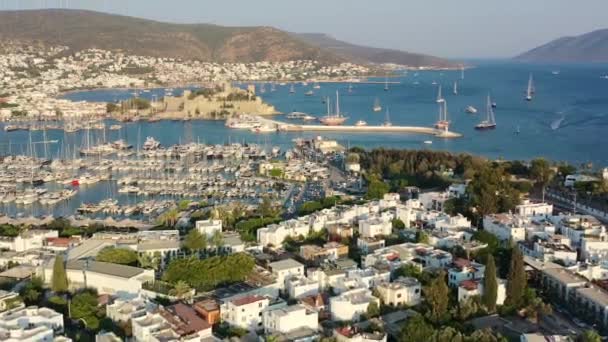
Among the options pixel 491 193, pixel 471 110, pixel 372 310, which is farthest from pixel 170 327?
pixel 471 110

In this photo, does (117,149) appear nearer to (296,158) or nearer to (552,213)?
(296,158)

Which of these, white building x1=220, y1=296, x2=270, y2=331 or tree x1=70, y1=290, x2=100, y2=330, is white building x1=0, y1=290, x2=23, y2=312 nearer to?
tree x1=70, y1=290, x2=100, y2=330

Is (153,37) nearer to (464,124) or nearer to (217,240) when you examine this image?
(464,124)

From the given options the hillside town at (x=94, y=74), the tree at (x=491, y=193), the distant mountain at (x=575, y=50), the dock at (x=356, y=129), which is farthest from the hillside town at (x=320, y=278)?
the distant mountain at (x=575, y=50)

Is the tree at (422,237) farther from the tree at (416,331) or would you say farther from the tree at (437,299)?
the tree at (416,331)

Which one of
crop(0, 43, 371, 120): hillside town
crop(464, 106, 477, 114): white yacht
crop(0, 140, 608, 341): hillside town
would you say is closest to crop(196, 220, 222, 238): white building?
crop(0, 140, 608, 341): hillside town

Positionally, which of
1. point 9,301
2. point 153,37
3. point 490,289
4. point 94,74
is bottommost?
point 9,301

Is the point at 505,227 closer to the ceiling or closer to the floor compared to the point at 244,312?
closer to the ceiling

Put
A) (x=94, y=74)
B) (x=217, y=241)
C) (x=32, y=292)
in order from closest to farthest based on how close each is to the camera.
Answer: (x=32, y=292)
(x=217, y=241)
(x=94, y=74)
